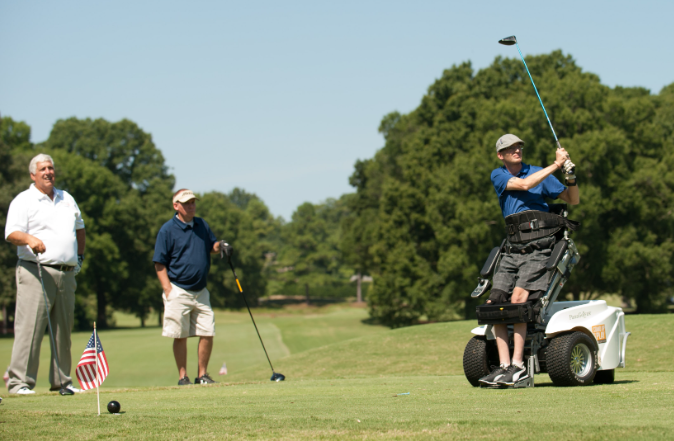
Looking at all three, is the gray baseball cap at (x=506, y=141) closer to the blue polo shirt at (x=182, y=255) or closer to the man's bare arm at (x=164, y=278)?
the blue polo shirt at (x=182, y=255)

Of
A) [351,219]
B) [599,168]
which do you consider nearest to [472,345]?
[599,168]

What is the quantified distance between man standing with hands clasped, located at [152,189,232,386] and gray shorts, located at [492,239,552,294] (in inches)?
156

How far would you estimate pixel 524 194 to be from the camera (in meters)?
5.84

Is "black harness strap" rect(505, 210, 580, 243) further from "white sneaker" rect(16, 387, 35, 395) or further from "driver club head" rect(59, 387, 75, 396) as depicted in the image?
"white sneaker" rect(16, 387, 35, 395)

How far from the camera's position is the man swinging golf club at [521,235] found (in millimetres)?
5559

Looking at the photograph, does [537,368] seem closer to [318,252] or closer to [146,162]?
[146,162]

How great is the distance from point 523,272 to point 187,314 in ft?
14.2

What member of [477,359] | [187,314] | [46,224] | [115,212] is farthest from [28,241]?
[115,212]

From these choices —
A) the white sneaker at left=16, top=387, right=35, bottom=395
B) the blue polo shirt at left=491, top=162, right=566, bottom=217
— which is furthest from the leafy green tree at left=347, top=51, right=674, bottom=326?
the white sneaker at left=16, top=387, right=35, bottom=395

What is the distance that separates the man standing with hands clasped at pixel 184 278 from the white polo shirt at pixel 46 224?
4.04 ft

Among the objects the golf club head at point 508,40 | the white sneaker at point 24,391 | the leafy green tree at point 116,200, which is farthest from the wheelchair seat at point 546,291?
the leafy green tree at point 116,200

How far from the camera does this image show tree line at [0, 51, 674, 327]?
31.5 m

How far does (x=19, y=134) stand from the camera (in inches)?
2354

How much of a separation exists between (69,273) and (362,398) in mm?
3684
